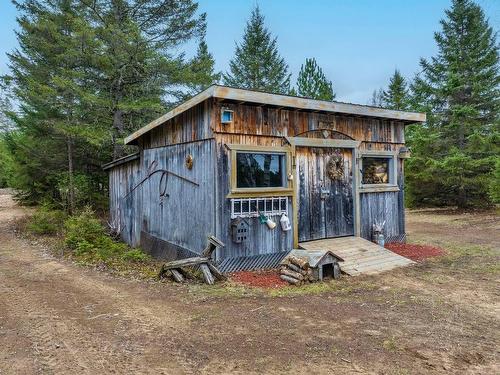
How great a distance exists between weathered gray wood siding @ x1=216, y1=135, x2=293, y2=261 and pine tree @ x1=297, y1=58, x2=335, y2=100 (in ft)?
53.6

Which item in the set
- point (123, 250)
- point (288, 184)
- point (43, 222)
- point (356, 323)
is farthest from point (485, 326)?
point (43, 222)

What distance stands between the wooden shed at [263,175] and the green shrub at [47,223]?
4107 millimetres

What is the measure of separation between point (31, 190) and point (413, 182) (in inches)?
762

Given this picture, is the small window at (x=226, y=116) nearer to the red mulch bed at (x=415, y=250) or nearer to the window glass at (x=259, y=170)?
the window glass at (x=259, y=170)

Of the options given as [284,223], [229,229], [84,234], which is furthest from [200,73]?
[229,229]

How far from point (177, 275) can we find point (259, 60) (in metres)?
21.9

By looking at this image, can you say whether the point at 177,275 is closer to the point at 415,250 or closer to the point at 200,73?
the point at 415,250

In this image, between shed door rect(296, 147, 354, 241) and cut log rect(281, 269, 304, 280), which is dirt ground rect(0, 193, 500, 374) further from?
shed door rect(296, 147, 354, 241)

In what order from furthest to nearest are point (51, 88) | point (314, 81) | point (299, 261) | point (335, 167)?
1. point (314, 81)
2. point (51, 88)
3. point (335, 167)
4. point (299, 261)

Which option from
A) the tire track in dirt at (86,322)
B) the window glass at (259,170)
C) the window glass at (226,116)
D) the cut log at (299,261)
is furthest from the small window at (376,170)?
the tire track in dirt at (86,322)

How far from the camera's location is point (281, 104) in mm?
7016

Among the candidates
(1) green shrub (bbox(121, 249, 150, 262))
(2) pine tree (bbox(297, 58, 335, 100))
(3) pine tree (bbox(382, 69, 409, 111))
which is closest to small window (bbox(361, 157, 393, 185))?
(1) green shrub (bbox(121, 249, 150, 262))

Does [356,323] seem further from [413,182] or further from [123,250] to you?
[413,182]

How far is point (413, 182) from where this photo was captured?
18.4m
